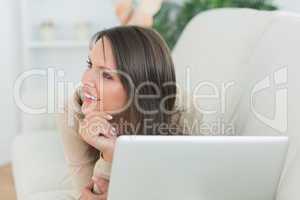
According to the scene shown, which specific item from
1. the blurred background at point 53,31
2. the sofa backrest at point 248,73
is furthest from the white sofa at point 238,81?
the blurred background at point 53,31

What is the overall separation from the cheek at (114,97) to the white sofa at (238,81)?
1.25ft

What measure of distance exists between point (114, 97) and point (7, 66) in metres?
2.09

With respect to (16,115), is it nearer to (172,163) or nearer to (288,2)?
(288,2)

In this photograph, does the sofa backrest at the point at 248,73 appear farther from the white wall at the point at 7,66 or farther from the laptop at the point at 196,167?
the white wall at the point at 7,66

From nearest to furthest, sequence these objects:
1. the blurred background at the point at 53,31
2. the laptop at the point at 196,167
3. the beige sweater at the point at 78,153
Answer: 1. the laptop at the point at 196,167
2. the beige sweater at the point at 78,153
3. the blurred background at the point at 53,31

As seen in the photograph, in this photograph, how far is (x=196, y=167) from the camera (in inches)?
40.9

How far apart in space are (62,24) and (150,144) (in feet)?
8.25

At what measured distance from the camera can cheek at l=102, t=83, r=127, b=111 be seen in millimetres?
1190

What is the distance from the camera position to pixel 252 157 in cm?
104

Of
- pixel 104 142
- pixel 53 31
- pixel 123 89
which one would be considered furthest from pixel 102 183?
pixel 53 31

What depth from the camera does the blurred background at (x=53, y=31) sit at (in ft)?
9.80

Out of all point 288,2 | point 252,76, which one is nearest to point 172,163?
point 252,76

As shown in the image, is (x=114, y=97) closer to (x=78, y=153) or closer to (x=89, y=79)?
(x=89, y=79)

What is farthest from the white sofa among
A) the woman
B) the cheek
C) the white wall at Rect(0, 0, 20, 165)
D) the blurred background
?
the white wall at Rect(0, 0, 20, 165)
